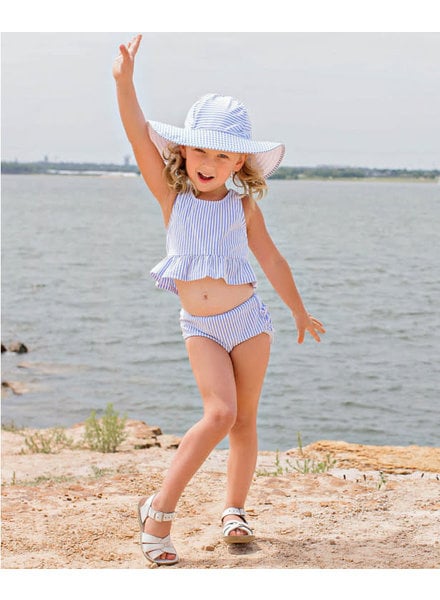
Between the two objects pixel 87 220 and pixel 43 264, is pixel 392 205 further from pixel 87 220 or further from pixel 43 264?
pixel 43 264

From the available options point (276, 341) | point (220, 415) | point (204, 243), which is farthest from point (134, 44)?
point (276, 341)

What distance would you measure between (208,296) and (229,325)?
15cm

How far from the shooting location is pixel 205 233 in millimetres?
4207

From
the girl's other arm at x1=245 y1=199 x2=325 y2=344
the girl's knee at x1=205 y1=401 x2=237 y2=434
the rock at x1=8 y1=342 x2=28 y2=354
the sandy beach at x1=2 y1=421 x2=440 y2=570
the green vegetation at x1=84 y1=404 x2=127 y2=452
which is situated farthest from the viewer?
the rock at x1=8 y1=342 x2=28 y2=354

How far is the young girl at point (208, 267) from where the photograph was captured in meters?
4.11

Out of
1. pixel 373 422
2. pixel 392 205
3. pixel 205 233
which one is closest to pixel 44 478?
pixel 205 233

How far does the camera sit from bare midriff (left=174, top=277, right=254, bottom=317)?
4191 millimetres

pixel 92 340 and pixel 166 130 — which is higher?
pixel 166 130

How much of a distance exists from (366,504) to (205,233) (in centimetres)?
173

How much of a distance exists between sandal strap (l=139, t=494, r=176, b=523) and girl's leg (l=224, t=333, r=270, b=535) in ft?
1.13

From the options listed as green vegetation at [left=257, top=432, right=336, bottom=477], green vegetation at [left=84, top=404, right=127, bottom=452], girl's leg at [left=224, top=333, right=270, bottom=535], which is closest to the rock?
green vegetation at [left=84, top=404, right=127, bottom=452]

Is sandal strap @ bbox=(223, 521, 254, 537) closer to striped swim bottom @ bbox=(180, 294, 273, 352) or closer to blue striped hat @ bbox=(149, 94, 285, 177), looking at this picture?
striped swim bottom @ bbox=(180, 294, 273, 352)

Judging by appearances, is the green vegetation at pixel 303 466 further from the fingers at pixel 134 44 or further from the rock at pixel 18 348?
the rock at pixel 18 348

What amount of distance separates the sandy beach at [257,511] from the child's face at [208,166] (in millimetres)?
1536
